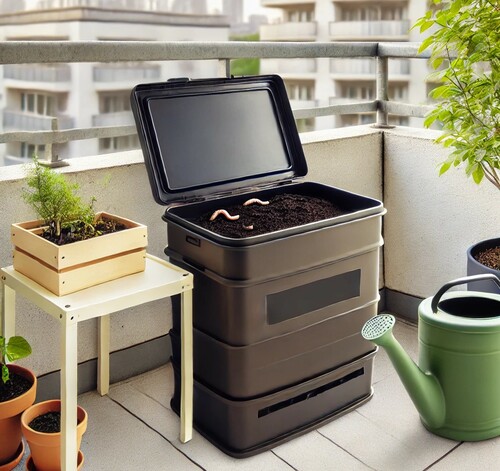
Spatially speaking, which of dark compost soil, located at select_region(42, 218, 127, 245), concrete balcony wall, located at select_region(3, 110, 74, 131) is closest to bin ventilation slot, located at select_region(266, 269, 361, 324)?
dark compost soil, located at select_region(42, 218, 127, 245)

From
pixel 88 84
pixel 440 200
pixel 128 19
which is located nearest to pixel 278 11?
pixel 128 19

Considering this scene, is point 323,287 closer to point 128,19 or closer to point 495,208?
point 495,208

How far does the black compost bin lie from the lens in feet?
6.39

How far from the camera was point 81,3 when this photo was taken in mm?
25875

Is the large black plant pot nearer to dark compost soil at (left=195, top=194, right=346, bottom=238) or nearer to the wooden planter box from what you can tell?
dark compost soil at (left=195, top=194, right=346, bottom=238)

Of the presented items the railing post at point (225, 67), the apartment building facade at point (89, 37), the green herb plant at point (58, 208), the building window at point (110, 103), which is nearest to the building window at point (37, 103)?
the apartment building facade at point (89, 37)

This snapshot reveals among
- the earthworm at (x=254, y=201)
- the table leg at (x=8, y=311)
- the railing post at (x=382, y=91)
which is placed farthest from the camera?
the railing post at (x=382, y=91)

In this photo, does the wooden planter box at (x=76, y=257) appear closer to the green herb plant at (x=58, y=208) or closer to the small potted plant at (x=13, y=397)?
the green herb plant at (x=58, y=208)

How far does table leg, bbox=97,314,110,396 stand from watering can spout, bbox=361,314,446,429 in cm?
87

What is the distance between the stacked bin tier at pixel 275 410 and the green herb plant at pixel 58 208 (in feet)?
1.89

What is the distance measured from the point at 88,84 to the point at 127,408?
2538cm

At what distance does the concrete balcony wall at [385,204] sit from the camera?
90.3 inches

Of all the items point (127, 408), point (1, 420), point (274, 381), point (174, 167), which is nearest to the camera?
point (1, 420)

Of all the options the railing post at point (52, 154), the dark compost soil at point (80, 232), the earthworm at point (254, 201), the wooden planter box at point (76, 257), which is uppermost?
the railing post at point (52, 154)
